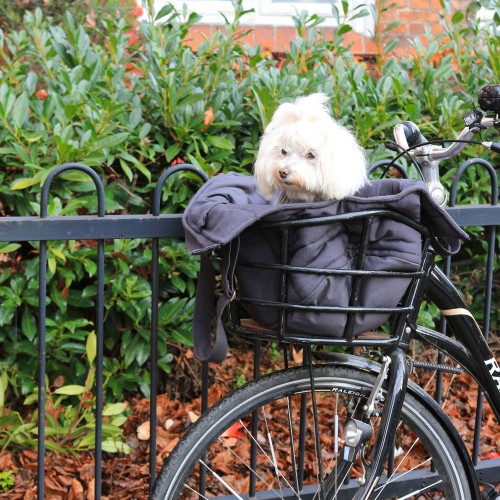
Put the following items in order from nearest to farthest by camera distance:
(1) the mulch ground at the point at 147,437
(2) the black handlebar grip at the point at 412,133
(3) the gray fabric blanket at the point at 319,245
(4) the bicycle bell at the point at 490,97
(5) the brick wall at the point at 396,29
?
(3) the gray fabric blanket at the point at 319,245 < (4) the bicycle bell at the point at 490,97 < (2) the black handlebar grip at the point at 412,133 < (1) the mulch ground at the point at 147,437 < (5) the brick wall at the point at 396,29

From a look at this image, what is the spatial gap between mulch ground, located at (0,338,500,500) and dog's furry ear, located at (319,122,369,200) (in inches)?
47.7

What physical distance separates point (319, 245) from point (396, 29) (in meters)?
4.10

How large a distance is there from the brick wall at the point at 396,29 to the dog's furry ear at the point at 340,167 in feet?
12.1

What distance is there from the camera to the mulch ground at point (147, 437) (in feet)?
9.45

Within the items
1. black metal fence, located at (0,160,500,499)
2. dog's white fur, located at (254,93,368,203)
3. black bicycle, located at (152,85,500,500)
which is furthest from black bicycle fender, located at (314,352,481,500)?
black metal fence, located at (0,160,500,499)

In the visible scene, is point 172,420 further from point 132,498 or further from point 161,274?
point 161,274

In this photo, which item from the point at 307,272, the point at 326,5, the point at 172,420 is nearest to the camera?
the point at 307,272

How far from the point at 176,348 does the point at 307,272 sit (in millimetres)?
1600

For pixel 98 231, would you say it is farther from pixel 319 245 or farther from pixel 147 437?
pixel 147 437

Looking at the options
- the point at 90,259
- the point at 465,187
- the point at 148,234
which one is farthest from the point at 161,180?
the point at 465,187

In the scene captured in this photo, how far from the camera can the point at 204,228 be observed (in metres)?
1.85

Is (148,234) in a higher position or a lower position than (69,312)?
higher

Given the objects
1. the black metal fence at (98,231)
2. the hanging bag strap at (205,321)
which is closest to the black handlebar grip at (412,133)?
the black metal fence at (98,231)

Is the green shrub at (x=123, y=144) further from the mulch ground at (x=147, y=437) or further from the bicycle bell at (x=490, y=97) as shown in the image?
the bicycle bell at (x=490, y=97)
